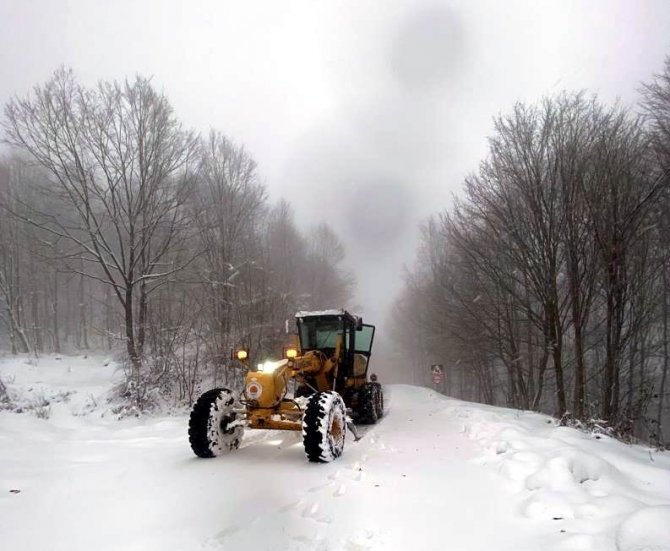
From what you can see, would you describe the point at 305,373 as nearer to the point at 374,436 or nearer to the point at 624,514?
the point at 374,436

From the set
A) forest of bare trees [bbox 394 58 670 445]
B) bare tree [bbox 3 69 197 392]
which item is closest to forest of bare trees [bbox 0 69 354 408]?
bare tree [bbox 3 69 197 392]

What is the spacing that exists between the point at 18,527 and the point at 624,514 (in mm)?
4603

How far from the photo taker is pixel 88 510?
397 cm

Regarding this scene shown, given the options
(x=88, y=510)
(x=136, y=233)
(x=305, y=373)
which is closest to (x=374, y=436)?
(x=305, y=373)

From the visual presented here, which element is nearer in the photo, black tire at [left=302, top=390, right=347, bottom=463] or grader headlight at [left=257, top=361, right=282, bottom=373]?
black tire at [left=302, top=390, right=347, bottom=463]

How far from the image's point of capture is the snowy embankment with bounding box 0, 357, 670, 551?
330 cm

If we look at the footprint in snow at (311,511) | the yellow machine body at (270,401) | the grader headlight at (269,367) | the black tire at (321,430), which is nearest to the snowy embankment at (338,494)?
the footprint in snow at (311,511)

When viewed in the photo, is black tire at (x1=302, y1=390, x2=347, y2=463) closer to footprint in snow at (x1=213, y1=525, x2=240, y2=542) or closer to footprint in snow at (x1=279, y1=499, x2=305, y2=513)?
footprint in snow at (x1=279, y1=499, x2=305, y2=513)

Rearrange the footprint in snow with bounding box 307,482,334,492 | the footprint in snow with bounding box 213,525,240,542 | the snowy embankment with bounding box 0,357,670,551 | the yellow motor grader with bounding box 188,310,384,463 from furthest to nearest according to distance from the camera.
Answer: the yellow motor grader with bounding box 188,310,384,463 → the footprint in snow with bounding box 307,482,334,492 → the footprint in snow with bounding box 213,525,240,542 → the snowy embankment with bounding box 0,357,670,551

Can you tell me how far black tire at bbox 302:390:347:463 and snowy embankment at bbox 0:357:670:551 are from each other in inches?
5.9

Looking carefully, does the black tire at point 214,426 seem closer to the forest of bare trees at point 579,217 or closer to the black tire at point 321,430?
the black tire at point 321,430

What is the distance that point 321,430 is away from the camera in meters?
5.47

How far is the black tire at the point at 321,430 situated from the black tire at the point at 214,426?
1.23 meters

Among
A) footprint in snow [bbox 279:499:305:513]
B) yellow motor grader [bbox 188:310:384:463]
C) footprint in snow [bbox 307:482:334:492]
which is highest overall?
yellow motor grader [bbox 188:310:384:463]
